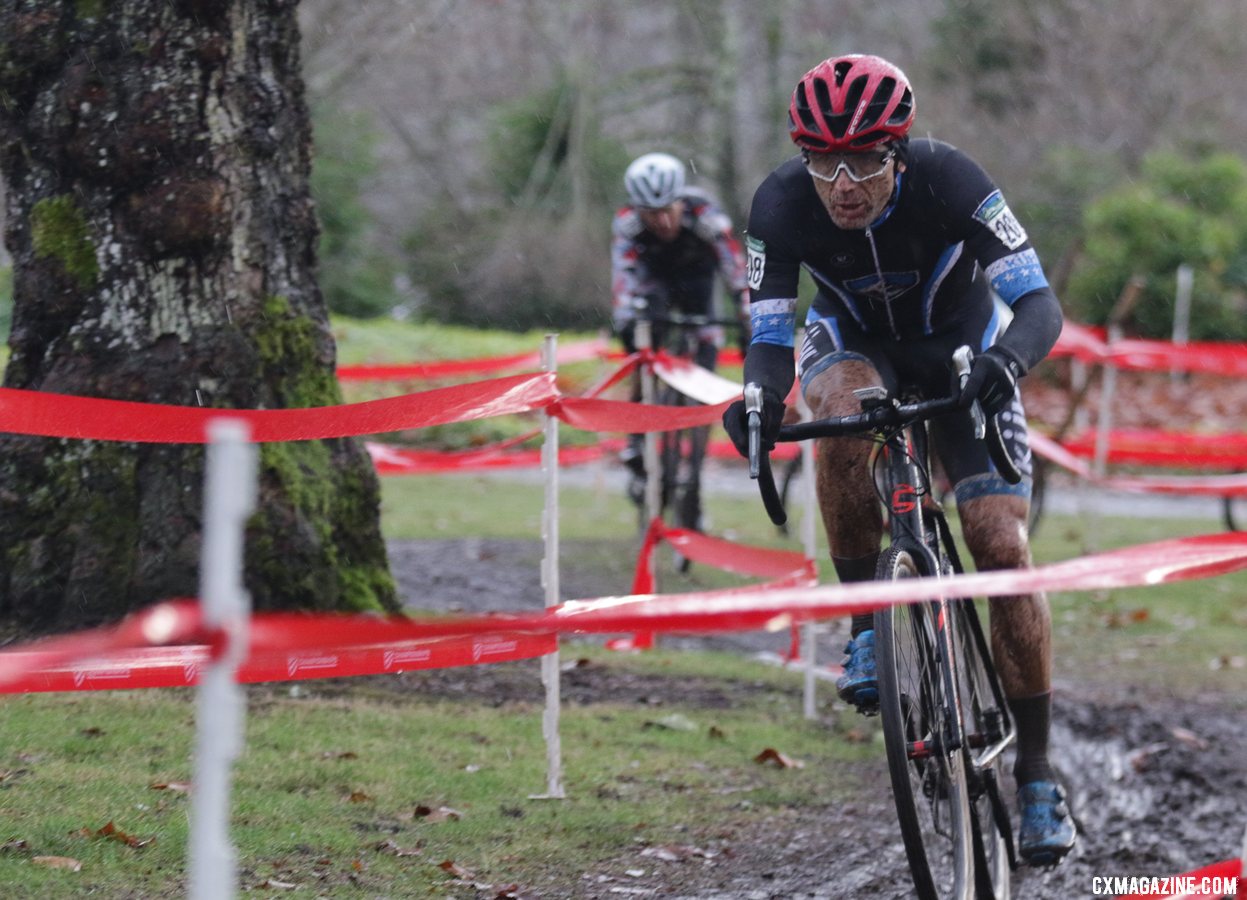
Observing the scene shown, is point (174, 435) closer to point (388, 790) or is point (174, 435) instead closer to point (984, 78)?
point (388, 790)

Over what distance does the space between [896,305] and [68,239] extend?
3.18 m

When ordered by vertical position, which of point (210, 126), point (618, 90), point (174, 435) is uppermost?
point (618, 90)

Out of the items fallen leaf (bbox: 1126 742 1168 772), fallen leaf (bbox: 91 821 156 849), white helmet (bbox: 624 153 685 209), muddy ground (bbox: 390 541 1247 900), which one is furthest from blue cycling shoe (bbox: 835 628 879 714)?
white helmet (bbox: 624 153 685 209)

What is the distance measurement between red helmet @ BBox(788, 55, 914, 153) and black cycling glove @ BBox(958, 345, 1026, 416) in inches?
28.4

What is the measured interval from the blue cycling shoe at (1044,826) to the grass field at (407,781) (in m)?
1.00

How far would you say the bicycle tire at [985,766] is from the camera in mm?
4180

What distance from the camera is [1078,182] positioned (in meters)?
27.5

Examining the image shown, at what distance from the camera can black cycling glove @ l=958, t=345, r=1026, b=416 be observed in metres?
3.77

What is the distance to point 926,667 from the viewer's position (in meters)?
4.00

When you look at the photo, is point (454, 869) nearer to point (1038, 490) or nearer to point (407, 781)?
point (407, 781)

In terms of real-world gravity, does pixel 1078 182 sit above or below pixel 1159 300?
above

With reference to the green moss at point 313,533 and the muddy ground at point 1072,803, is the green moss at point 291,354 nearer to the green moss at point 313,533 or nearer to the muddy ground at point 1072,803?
the green moss at point 313,533

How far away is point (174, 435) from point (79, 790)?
1045mm

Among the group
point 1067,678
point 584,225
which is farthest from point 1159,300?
point 1067,678
